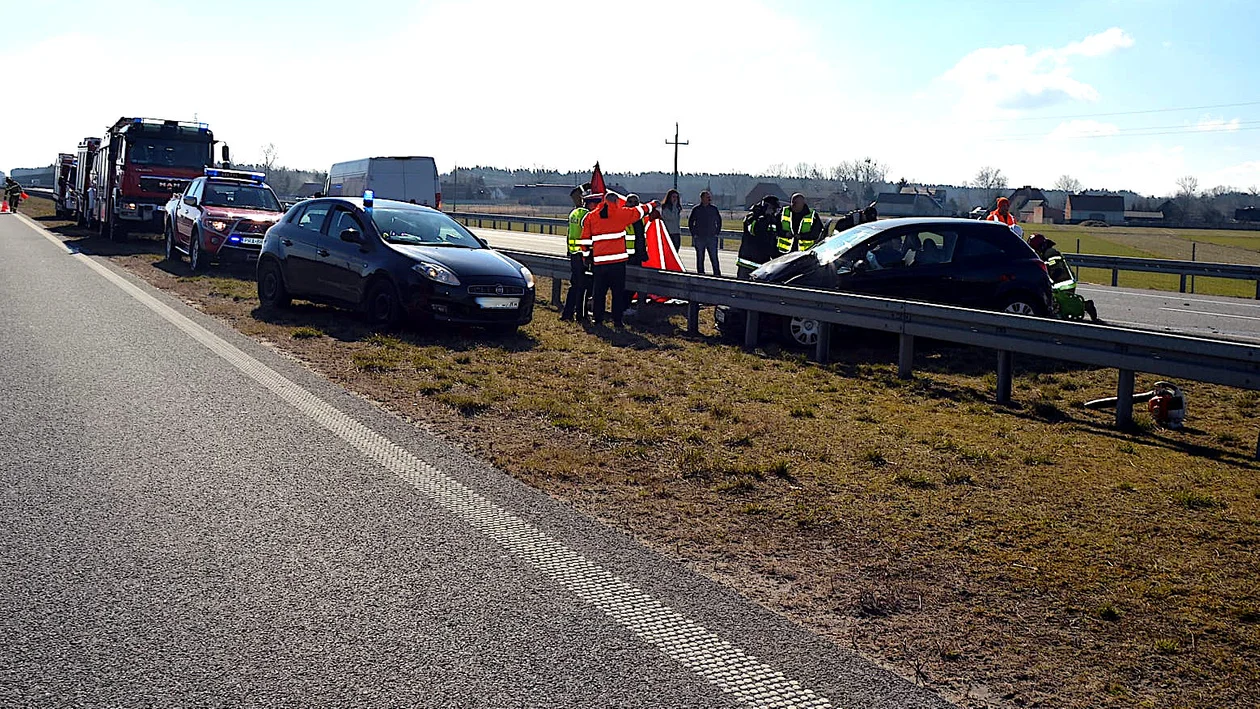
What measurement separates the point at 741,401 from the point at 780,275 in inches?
170

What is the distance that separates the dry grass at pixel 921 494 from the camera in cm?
438

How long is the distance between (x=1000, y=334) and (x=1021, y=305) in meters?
2.90

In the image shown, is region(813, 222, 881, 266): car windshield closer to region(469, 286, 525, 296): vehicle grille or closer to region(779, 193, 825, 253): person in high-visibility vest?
region(779, 193, 825, 253): person in high-visibility vest

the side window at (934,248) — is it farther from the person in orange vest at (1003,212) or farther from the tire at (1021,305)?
the person in orange vest at (1003,212)

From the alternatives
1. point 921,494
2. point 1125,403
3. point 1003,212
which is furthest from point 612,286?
point 921,494

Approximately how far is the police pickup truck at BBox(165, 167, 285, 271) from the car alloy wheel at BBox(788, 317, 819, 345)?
11206 mm

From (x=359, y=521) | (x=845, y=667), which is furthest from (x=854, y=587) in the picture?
(x=359, y=521)

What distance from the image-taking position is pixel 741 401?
31.7ft

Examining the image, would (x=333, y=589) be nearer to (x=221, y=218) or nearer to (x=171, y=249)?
(x=221, y=218)

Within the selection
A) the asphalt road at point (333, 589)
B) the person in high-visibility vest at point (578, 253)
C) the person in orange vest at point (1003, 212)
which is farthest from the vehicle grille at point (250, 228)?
the asphalt road at point (333, 589)

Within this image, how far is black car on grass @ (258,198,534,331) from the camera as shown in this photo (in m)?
13.1

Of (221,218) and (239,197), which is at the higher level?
(239,197)

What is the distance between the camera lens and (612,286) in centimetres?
1488

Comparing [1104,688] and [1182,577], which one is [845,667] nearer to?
[1104,688]
